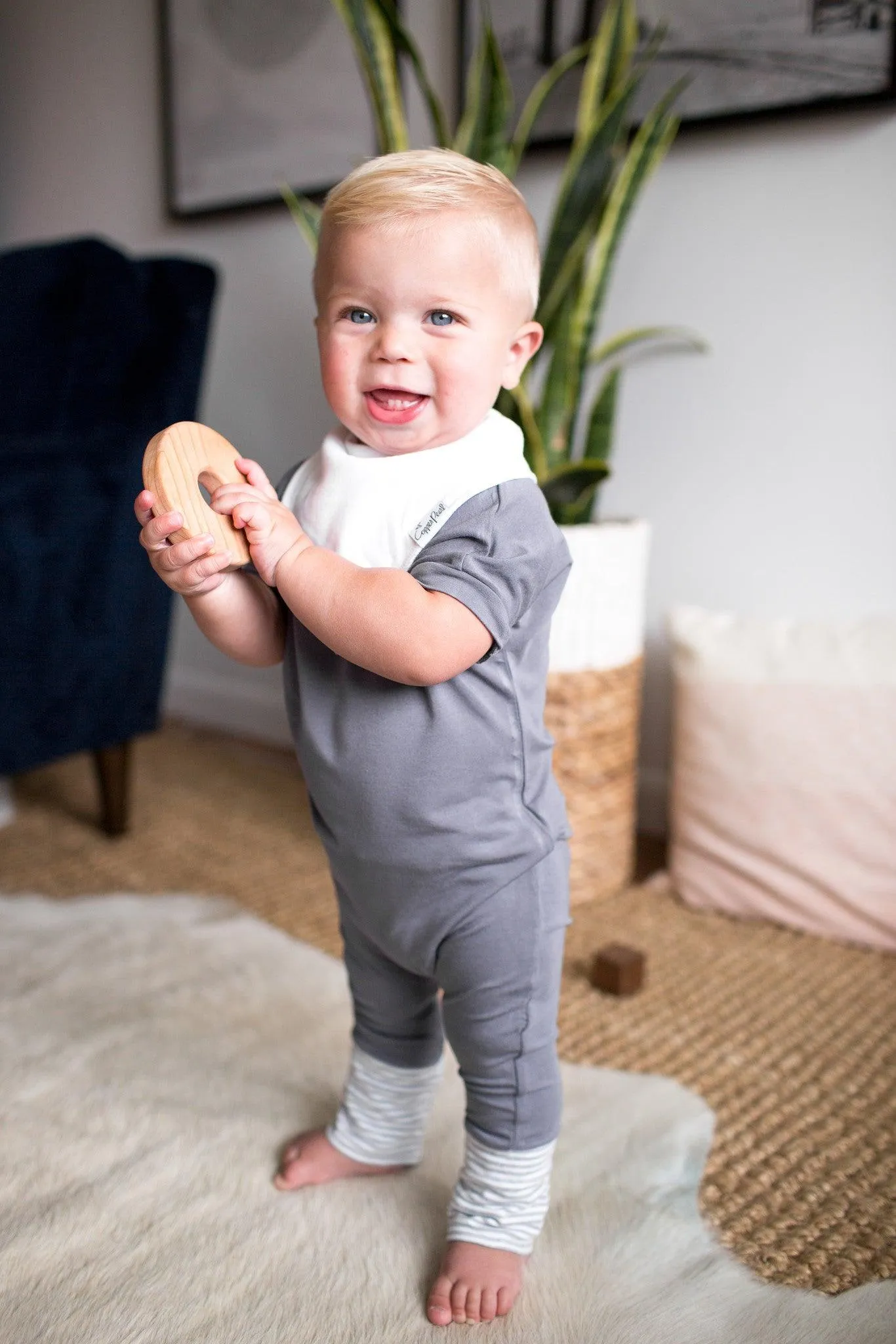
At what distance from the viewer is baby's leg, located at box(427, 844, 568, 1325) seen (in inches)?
31.0

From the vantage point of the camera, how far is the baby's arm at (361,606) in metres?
0.69

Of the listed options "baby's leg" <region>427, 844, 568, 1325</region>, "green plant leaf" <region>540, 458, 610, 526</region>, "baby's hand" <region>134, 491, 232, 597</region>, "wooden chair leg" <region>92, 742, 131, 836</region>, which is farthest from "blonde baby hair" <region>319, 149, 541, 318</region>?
"wooden chair leg" <region>92, 742, 131, 836</region>

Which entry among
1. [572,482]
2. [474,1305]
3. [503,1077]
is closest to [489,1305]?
[474,1305]

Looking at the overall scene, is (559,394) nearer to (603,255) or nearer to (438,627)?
(603,255)

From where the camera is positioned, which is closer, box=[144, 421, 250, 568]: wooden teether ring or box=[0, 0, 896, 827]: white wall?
box=[144, 421, 250, 568]: wooden teether ring

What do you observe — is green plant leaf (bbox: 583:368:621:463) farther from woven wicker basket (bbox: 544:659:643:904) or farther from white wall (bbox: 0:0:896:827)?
woven wicker basket (bbox: 544:659:643:904)

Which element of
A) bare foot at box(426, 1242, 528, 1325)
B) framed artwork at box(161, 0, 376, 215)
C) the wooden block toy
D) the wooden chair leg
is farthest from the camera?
framed artwork at box(161, 0, 376, 215)

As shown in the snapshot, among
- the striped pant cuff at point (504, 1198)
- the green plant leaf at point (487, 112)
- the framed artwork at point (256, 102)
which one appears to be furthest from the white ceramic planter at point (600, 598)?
the framed artwork at point (256, 102)

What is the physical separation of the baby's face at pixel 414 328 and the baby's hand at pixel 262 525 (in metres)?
0.08

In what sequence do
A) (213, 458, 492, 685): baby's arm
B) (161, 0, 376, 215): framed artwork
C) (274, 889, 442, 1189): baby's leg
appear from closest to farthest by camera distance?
(213, 458, 492, 685): baby's arm
(274, 889, 442, 1189): baby's leg
(161, 0, 376, 215): framed artwork

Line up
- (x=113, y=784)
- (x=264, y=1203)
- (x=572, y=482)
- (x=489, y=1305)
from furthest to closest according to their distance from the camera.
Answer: (x=113, y=784), (x=572, y=482), (x=264, y=1203), (x=489, y=1305)

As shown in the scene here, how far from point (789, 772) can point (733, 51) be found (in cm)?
101

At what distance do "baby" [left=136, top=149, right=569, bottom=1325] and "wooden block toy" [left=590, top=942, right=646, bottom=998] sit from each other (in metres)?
0.43

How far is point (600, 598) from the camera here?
Result: 4.69ft
